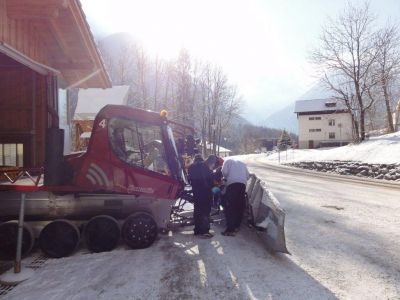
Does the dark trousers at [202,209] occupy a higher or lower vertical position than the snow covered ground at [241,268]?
higher

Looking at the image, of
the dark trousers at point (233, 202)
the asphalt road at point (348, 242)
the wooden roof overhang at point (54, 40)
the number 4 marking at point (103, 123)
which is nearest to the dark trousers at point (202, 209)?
the dark trousers at point (233, 202)

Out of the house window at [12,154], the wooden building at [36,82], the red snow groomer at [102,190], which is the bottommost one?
the red snow groomer at [102,190]

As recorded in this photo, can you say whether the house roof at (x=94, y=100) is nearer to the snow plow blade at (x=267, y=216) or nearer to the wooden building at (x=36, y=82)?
the wooden building at (x=36, y=82)

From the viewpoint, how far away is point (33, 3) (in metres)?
6.99

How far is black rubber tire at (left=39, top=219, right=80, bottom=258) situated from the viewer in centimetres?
607

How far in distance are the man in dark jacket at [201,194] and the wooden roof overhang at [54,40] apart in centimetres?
411

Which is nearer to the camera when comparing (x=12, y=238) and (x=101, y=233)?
(x=12, y=238)

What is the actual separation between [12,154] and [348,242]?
806cm

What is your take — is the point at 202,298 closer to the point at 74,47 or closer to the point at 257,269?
the point at 257,269

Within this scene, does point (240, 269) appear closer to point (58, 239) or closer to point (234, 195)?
point (234, 195)

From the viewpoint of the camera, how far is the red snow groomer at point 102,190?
20.0 ft

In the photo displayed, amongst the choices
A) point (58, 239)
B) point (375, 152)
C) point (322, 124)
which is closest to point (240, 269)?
point (58, 239)

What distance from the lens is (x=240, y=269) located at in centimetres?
533

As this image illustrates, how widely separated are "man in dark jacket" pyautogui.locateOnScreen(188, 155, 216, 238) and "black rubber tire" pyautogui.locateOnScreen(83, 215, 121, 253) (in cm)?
173
